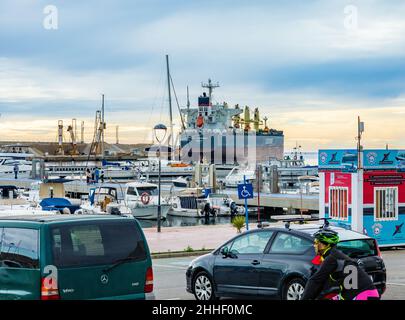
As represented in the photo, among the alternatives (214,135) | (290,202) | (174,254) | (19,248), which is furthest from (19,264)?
(214,135)

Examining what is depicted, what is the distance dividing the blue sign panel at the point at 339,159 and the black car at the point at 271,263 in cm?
1084

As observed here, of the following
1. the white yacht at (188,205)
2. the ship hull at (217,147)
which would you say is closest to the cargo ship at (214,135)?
the ship hull at (217,147)

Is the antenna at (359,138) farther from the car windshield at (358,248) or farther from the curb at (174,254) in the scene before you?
the car windshield at (358,248)

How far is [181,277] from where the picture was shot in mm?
17922

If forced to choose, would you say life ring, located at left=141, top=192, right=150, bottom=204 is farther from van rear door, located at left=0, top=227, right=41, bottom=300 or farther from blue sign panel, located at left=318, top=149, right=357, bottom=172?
van rear door, located at left=0, top=227, right=41, bottom=300

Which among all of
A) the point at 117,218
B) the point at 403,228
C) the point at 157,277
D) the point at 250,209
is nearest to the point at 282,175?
the point at 250,209

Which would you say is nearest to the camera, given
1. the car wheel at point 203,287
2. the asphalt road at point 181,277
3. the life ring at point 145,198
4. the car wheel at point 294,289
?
the car wheel at point 294,289

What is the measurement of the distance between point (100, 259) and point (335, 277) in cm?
291

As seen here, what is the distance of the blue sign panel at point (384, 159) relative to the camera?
23969mm

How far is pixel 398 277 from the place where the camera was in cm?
1722

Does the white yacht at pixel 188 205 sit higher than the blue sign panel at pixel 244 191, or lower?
lower

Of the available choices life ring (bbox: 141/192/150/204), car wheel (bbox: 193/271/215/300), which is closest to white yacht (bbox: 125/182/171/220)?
life ring (bbox: 141/192/150/204)

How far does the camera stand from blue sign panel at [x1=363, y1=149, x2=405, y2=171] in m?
24.0

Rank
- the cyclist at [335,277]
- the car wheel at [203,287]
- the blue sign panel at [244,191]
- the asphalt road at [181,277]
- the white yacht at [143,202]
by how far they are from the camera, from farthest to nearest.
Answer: the white yacht at [143,202], the blue sign panel at [244,191], the asphalt road at [181,277], the car wheel at [203,287], the cyclist at [335,277]
